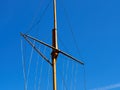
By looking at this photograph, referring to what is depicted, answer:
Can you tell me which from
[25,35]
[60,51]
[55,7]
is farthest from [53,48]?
[55,7]

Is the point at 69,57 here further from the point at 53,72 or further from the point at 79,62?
the point at 53,72

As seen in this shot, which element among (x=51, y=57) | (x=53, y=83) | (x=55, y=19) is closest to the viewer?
(x=53, y=83)

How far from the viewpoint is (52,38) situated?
2845 centimetres

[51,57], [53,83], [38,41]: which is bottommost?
[53,83]

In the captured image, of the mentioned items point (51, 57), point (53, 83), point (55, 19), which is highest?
point (55, 19)

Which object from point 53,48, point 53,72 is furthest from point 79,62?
point 53,72

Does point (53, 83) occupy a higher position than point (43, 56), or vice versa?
point (43, 56)

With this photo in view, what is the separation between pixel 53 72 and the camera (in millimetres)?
24906

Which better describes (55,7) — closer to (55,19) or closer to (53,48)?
(55,19)

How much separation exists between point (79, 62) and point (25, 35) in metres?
6.07

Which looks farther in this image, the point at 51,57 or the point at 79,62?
the point at 79,62

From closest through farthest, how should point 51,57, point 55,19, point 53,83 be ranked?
point 53,83
point 51,57
point 55,19

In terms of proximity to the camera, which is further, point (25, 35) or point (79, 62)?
point (79, 62)

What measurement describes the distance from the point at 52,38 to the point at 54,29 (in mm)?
876
